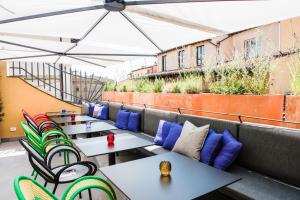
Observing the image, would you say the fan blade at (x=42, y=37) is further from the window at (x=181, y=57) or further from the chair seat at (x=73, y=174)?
the window at (x=181, y=57)

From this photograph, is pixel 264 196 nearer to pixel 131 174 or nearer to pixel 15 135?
pixel 131 174

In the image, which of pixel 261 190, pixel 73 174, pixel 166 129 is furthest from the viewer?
pixel 166 129

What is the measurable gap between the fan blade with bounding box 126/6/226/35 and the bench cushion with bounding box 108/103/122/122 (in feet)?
11.2

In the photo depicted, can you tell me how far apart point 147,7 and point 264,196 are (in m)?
2.44

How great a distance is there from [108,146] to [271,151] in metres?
2.01

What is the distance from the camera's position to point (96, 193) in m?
3.06

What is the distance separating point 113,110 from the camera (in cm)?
642

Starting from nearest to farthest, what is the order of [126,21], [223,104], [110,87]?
[223,104]
[126,21]
[110,87]

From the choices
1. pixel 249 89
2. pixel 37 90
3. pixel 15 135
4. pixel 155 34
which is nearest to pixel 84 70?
pixel 37 90

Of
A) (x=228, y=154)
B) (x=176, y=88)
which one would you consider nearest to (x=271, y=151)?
(x=228, y=154)

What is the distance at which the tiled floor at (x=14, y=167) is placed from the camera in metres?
3.09

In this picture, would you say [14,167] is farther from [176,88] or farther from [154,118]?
[176,88]

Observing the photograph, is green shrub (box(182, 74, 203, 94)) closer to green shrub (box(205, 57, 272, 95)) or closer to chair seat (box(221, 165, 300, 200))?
green shrub (box(205, 57, 272, 95))

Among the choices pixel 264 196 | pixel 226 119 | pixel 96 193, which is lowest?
pixel 96 193
